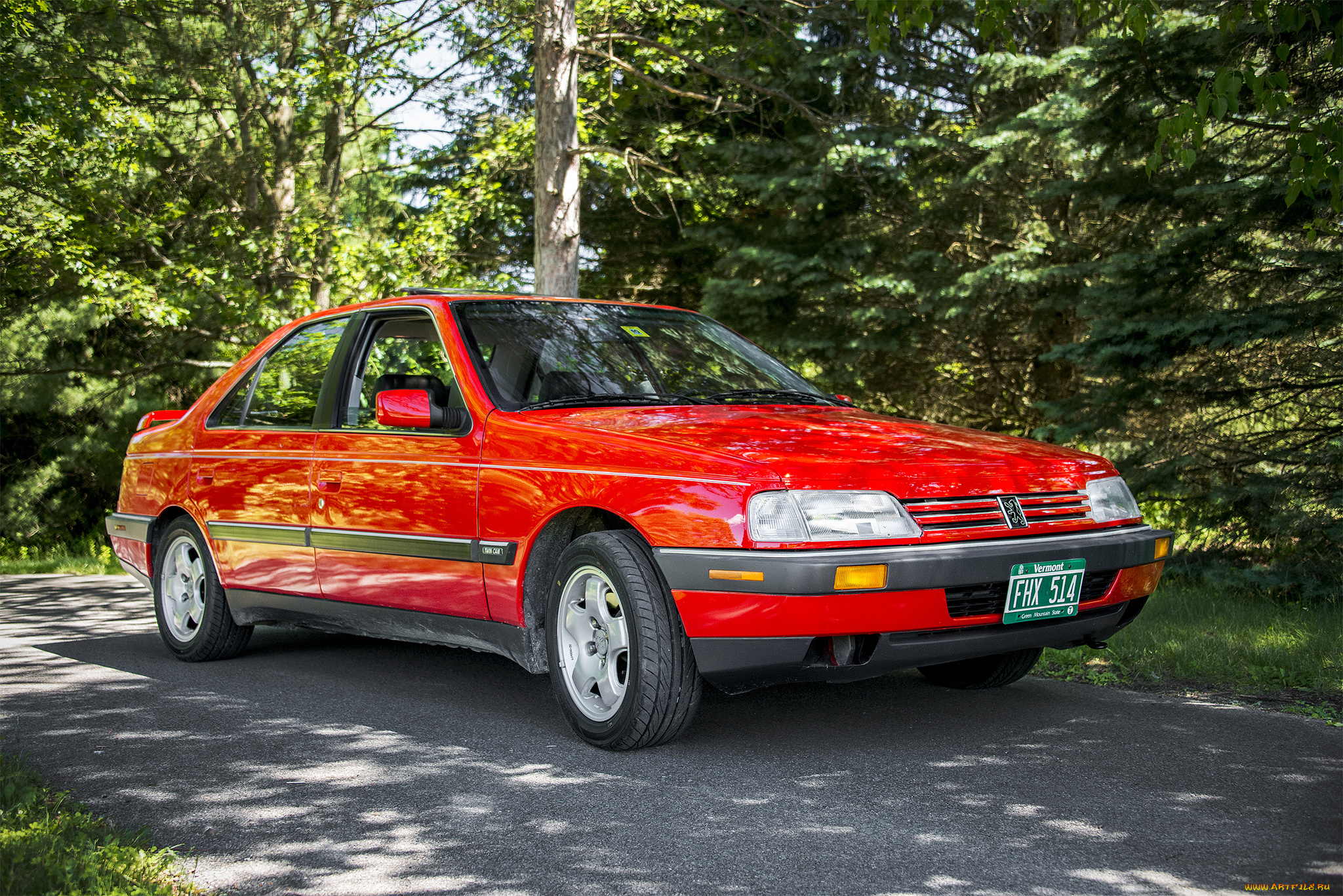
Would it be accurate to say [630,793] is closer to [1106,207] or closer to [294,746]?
[294,746]

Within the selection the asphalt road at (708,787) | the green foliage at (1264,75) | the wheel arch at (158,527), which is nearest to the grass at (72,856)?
the asphalt road at (708,787)

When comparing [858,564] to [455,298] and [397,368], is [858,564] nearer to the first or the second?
[455,298]

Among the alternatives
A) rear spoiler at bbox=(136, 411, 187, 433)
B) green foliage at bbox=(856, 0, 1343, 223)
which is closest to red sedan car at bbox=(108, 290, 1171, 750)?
rear spoiler at bbox=(136, 411, 187, 433)

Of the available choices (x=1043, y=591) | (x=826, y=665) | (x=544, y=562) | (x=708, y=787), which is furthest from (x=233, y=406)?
(x=1043, y=591)

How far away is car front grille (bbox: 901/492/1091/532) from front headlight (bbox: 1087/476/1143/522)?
50mm

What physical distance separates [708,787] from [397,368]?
116 inches

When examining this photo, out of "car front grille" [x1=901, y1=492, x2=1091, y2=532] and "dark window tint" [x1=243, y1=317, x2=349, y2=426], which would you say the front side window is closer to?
"dark window tint" [x1=243, y1=317, x2=349, y2=426]

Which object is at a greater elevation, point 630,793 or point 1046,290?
point 1046,290

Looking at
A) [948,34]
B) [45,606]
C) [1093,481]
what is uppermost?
[948,34]

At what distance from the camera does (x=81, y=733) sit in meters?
4.83

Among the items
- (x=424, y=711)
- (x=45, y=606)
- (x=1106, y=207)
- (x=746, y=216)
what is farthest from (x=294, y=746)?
(x=746, y=216)

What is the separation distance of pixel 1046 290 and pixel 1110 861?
9463mm

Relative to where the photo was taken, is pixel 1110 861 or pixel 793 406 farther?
pixel 793 406

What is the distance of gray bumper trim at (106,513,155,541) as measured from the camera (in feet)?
22.7
